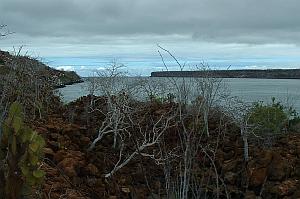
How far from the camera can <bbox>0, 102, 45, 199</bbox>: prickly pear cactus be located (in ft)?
19.6

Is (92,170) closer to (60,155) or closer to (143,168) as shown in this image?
(60,155)

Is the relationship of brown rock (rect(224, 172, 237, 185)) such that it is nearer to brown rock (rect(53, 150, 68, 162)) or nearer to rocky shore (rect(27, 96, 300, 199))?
rocky shore (rect(27, 96, 300, 199))

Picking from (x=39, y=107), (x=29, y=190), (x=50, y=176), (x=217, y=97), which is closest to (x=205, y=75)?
(x=217, y=97)

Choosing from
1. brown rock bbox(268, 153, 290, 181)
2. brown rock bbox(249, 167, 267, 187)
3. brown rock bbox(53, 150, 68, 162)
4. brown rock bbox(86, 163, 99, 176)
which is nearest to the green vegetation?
brown rock bbox(268, 153, 290, 181)

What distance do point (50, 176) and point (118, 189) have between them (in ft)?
4.28

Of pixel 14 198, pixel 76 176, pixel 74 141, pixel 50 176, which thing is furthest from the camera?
pixel 74 141

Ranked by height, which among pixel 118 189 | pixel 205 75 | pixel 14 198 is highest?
pixel 205 75

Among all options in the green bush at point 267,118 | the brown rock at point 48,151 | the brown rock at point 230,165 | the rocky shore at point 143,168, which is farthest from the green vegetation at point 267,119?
the brown rock at point 48,151

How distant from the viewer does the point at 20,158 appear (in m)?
6.09

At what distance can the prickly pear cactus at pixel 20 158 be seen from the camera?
597 cm

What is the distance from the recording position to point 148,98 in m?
16.7

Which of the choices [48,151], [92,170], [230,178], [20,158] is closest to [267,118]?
[230,178]

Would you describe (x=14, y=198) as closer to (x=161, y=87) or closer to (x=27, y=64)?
(x=27, y=64)

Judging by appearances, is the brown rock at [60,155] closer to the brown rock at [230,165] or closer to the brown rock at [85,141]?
the brown rock at [85,141]
